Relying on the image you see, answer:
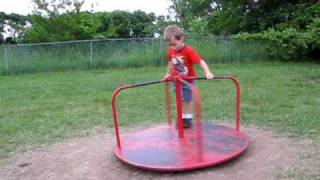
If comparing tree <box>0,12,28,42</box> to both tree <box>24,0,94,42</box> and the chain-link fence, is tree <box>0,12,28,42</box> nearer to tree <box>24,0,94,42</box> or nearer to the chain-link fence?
tree <box>24,0,94,42</box>

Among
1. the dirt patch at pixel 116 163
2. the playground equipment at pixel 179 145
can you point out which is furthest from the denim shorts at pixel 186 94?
the dirt patch at pixel 116 163

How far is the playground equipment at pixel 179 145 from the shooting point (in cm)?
456

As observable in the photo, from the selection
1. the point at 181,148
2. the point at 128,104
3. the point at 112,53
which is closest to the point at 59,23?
the point at 112,53

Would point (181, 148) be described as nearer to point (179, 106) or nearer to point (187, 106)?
point (179, 106)

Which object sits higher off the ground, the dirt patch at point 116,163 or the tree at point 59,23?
the tree at point 59,23

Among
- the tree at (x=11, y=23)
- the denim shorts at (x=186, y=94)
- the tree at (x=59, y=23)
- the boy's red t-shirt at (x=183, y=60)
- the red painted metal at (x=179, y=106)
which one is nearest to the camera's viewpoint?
the red painted metal at (x=179, y=106)

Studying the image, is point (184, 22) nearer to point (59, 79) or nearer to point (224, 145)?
point (59, 79)

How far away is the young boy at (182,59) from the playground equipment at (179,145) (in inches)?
9.8

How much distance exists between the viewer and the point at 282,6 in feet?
57.4

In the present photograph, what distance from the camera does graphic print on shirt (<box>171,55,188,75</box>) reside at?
5.50 m

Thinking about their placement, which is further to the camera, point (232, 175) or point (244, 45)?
point (244, 45)

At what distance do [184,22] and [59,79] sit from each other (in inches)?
794

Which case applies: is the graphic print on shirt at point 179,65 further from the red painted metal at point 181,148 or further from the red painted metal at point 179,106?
the red painted metal at point 181,148

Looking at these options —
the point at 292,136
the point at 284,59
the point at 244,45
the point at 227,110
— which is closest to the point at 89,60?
the point at 244,45
